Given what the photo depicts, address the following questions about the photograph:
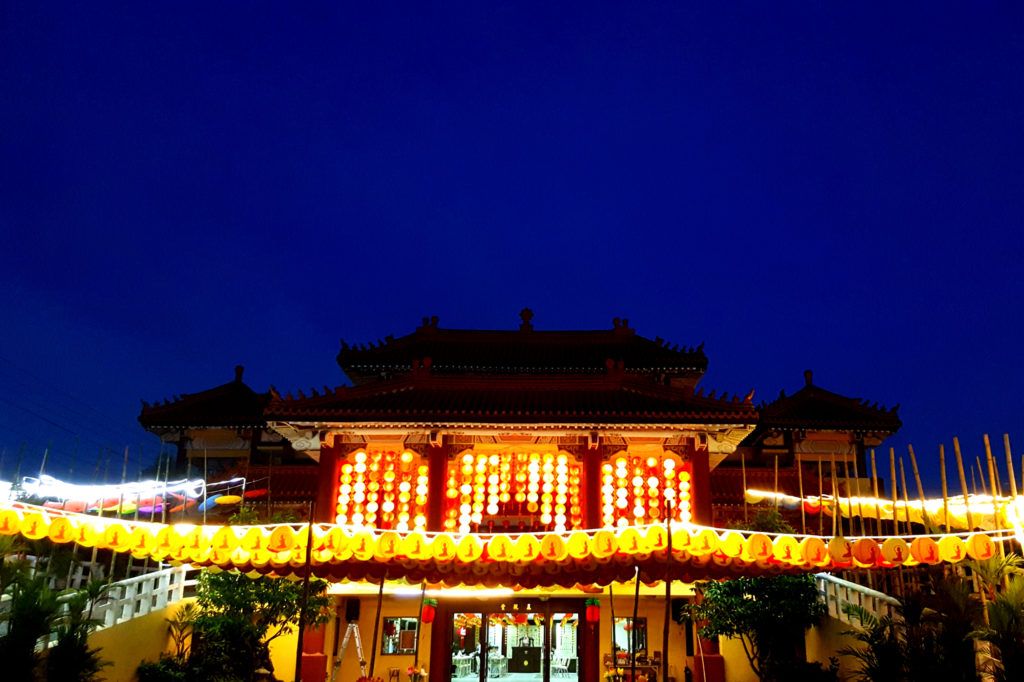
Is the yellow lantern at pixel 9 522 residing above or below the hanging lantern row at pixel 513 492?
below

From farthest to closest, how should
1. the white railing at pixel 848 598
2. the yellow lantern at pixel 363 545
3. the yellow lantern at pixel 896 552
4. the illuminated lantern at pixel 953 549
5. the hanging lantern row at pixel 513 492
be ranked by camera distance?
the hanging lantern row at pixel 513 492 → the white railing at pixel 848 598 → the yellow lantern at pixel 363 545 → the yellow lantern at pixel 896 552 → the illuminated lantern at pixel 953 549

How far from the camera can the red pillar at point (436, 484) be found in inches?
658

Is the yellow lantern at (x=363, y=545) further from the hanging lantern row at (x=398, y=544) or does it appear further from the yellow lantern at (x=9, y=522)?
the yellow lantern at (x=9, y=522)

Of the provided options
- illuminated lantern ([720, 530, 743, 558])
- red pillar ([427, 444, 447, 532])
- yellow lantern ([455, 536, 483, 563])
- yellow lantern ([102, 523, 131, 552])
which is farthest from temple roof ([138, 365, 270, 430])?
illuminated lantern ([720, 530, 743, 558])

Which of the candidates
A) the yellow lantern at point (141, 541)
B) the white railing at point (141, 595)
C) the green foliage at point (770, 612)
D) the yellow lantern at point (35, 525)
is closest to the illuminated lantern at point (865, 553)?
the green foliage at point (770, 612)

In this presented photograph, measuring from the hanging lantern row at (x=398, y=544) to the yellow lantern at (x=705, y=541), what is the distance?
0.05 ft

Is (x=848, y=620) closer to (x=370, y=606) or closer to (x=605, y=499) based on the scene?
(x=605, y=499)

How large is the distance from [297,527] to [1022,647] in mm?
11153

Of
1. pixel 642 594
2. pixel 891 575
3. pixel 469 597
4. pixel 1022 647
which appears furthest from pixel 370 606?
pixel 1022 647

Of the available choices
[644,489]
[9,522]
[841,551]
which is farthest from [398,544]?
[841,551]

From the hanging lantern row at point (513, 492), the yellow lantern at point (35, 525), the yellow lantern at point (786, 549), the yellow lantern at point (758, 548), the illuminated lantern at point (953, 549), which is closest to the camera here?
the illuminated lantern at point (953, 549)

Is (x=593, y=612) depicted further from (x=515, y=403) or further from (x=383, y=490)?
(x=383, y=490)

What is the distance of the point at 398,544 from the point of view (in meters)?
13.4

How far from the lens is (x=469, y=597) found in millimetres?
16797
